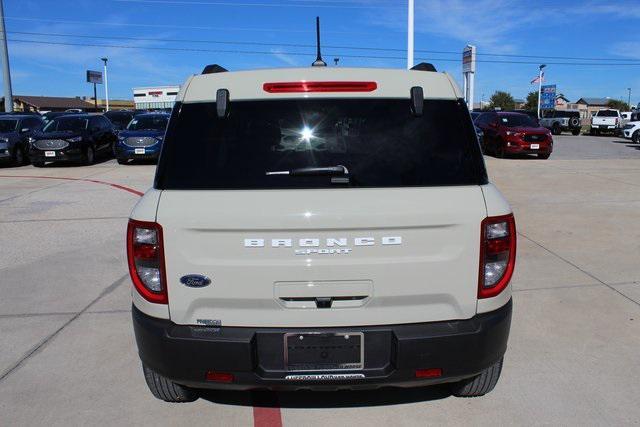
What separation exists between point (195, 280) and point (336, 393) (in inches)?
49.2

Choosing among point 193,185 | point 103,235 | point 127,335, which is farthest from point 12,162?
point 193,185

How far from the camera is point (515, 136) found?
59.0 feet

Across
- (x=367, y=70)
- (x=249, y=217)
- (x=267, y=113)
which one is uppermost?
(x=367, y=70)

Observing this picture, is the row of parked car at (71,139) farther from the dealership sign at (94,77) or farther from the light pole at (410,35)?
the dealership sign at (94,77)

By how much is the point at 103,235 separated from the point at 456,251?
6139 millimetres

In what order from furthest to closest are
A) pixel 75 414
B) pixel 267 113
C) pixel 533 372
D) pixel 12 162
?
pixel 12 162
pixel 533 372
pixel 75 414
pixel 267 113

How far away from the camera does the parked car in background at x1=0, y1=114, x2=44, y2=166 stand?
16.8m

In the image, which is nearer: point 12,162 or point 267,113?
point 267,113

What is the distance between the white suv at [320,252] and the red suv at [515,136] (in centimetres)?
1647

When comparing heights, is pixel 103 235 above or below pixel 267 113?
below

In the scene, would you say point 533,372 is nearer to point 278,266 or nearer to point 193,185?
point 278,266

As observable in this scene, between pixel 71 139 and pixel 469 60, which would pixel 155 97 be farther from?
pixel 71 139

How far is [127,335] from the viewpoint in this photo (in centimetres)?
416

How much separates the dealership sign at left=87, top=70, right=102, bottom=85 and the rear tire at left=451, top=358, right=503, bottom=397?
228 feet
